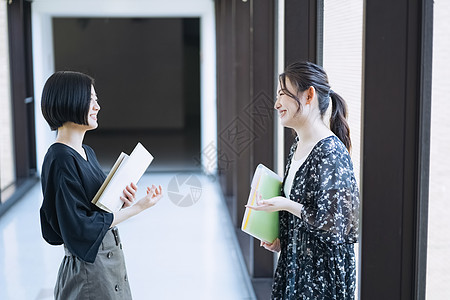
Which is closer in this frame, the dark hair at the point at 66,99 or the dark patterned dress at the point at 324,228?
the dark patterned dress at the point at 324,228

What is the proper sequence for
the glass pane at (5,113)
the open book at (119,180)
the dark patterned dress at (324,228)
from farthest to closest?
1. the glass pane at (5,113)
2. the open book at (119,180)
3. the dark patterned dress at (324,228)

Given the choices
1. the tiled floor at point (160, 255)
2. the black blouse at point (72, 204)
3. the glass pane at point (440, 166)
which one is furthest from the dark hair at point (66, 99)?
the tiled floor at point (160, 255)

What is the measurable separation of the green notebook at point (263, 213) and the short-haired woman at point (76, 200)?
0.35m

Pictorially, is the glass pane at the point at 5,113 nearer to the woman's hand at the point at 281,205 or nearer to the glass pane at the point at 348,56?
the glass pane at the point at 348,56

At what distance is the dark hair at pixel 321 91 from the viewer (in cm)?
196

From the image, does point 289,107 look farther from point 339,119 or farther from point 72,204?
point 72,204

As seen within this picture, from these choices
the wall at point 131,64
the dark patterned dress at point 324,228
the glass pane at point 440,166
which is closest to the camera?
the glass pane at point 440,166

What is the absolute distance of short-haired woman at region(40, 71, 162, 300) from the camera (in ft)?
6.68

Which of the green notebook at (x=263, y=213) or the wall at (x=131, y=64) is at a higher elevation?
the wall at (x=131, y=64)

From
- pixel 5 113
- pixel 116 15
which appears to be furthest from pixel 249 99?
pixel 116 15

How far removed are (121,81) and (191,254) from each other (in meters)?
8.19

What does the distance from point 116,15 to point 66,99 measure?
250 inches

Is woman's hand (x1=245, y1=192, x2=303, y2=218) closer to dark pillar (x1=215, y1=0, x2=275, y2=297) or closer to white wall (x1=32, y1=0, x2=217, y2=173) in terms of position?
dark pillar (x1=215, y1=0, x2=275, y2=297)

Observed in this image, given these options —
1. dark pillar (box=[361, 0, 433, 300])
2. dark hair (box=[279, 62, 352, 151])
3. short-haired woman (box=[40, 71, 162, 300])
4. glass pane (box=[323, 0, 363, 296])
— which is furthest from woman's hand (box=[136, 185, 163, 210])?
dark pillar (box=[361, 0, 433, 300])
